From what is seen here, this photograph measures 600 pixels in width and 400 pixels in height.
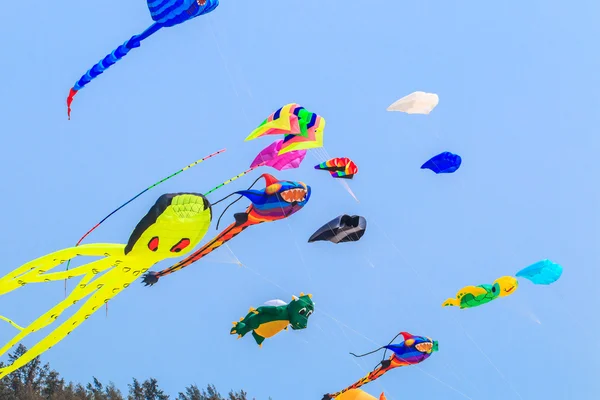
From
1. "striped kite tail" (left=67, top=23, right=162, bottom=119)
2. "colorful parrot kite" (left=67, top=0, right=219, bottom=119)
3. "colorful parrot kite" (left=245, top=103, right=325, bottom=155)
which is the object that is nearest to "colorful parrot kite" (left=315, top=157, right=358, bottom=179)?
"colorful parrot kite" (left=245, top=103, right=325, bottom=155)

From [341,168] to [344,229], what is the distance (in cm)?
227

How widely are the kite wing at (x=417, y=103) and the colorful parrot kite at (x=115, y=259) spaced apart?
9.90 meters

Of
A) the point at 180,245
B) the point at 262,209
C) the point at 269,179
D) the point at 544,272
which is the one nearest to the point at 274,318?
the point at 262,209

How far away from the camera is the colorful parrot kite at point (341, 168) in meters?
24.9

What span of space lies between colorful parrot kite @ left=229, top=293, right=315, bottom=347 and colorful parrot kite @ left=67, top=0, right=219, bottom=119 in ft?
23.6

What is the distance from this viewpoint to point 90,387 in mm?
38938

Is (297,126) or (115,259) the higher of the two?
(297,126)

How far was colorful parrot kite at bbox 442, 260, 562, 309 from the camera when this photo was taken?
85.0 ft

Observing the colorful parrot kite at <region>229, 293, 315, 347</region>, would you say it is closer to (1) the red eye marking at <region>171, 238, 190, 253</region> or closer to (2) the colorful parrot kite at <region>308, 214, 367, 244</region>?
(2) the colorful parrot kite at <region>308, 214, 367, 244</region>

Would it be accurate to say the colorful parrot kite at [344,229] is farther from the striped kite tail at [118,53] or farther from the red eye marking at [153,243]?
the striped kite tail at [118,53]

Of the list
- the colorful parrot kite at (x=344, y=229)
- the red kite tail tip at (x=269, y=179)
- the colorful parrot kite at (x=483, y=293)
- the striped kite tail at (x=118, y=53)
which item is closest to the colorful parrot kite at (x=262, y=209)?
the red kite tail tip at (x=269, y=179)

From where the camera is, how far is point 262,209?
21.2 meters

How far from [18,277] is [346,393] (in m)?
9.85

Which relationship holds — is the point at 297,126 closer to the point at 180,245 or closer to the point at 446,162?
the point at 180,245
